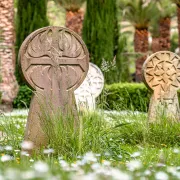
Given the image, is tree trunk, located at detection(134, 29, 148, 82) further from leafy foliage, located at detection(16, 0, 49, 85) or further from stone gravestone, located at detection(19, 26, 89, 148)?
stone gravestone, located at detection(19, 26, 89, 148)

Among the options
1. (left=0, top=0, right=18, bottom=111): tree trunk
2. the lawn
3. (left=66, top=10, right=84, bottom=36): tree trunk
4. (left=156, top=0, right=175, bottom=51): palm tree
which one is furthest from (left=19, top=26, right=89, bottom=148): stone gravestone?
(left=156, top=0, right=175, bottom=51): palm tree

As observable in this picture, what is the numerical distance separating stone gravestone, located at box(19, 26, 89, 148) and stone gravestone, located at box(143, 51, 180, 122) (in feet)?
11.9

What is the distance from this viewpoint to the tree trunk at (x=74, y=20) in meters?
24.5

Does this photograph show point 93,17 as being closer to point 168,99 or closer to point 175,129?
point 168,99

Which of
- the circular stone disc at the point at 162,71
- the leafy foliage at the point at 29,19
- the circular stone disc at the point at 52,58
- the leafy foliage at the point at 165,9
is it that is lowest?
the circular stone disc at the point at 162,71

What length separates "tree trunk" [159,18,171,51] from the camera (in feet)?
92.1

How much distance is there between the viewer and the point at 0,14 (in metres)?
18.2

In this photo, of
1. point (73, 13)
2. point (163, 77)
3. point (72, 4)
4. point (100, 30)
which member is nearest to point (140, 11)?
point (73, 13)

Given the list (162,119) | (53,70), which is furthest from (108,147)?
(162,119)

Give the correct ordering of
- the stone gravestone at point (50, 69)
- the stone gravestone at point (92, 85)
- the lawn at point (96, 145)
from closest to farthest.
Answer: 1. the lawn at point (96, 145)
2. the stone gravestone at point (50, 69)
3. the stone gravestone at point (92, 85)

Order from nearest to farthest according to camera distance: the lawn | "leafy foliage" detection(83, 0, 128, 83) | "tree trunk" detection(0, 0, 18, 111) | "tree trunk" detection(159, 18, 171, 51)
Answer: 1. the lawn
2. "tree trunk" detection(0, 0, 18, 111)
3. "leafy foliage" detection(83, 0, 128, 83)
4. "tree trunk" detection(159, 18, 171, 51)

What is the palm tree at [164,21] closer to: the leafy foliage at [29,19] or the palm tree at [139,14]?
the palm tree at [139,14]

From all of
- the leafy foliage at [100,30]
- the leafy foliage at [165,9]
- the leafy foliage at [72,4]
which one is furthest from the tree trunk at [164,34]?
the leafy foliage at [100,30]

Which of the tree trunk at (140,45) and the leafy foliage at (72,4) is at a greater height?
the leafy foliage at (72,4)
